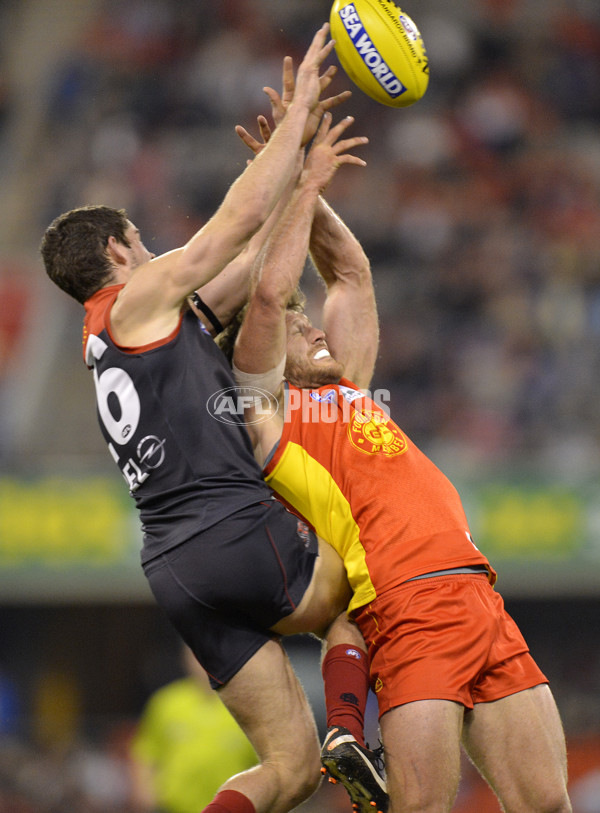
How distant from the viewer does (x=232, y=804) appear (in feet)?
14.3

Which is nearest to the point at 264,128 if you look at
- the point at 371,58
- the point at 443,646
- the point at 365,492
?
the point at 371,58

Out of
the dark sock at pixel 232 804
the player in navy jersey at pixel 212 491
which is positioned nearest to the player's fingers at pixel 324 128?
the player in navy jersey at pixel 212 491

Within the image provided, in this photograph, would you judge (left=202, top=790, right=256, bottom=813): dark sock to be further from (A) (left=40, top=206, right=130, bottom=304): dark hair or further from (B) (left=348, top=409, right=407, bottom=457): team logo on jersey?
(A) (left=40, top=206, right=130, bottom=304): dark hair

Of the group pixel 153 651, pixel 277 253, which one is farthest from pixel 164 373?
pixel 153 651

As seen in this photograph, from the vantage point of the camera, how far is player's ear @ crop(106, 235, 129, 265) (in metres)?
4.67

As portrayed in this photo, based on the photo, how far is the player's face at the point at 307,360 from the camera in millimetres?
4965

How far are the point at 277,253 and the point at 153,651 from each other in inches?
395

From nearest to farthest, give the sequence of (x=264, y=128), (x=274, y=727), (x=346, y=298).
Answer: (x=274, y=727) < (x=264, y=128) < (x=346, y=298)

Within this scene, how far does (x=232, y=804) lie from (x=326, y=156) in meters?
2.74

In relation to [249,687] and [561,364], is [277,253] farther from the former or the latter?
[561,364]

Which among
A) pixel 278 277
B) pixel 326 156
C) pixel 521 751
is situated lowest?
pixel 521 751

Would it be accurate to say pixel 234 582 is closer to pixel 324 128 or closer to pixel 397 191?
pixel 324 128

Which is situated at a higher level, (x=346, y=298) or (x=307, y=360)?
(x=346, y=298)

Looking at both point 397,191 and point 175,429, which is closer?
point 175,429
